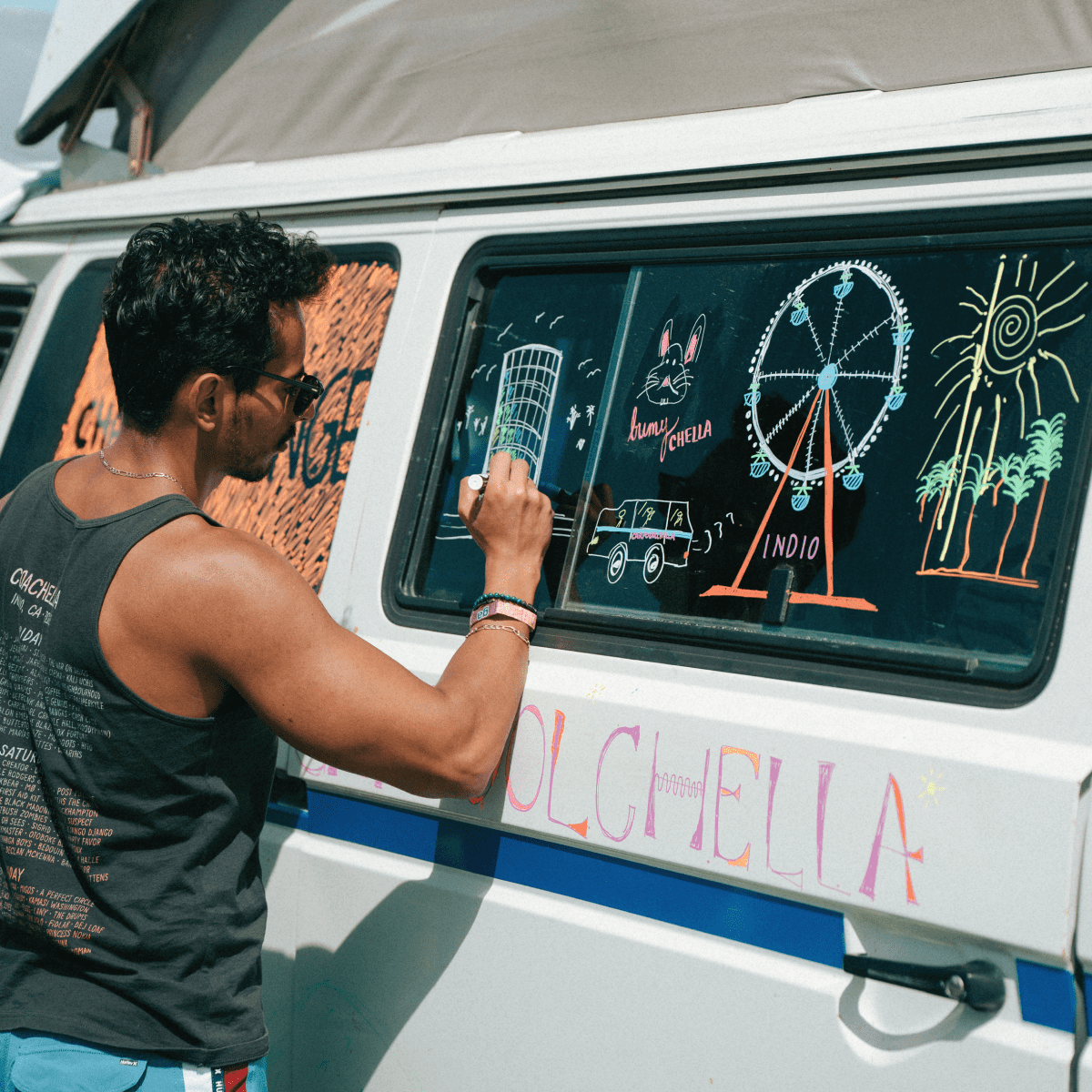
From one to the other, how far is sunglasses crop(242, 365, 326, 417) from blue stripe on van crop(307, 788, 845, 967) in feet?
2.34

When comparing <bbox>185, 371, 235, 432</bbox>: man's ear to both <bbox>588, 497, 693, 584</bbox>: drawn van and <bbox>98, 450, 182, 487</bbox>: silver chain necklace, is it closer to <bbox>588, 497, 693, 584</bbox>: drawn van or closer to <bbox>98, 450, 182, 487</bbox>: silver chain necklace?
<bbox>98, 450, 182, 487</bbox>: silver chain necklace

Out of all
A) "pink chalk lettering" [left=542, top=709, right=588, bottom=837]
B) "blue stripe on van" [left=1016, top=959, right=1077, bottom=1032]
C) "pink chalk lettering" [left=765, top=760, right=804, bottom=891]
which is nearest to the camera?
"blue stripe on van" [left=1016, top=959, right=1077, bottom=1032]

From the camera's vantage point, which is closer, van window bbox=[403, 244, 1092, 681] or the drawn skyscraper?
van window bbox=[403, 244, 1092, 681]

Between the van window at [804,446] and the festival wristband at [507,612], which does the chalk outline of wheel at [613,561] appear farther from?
the festival wristband at [507,612]

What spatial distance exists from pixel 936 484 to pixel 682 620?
43cm

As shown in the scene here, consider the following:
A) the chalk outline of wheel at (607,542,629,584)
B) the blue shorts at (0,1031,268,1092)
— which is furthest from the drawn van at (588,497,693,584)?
the blue shorts at (0,1031,268,1092)

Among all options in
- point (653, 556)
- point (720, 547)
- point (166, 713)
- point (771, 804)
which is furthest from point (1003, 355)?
point (166, 713)

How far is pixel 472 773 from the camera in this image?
1556 mm

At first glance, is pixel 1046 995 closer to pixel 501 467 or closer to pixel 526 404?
pixel 501 467

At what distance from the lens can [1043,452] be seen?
1434 millimetres

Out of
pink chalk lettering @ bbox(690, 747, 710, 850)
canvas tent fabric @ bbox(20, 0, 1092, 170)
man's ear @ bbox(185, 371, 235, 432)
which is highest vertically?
canvas tent fabric @ bbox(20, 0, 1092, 170)

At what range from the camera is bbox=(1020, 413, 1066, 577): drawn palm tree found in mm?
1419

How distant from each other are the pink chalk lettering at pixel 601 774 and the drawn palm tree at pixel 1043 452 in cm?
59

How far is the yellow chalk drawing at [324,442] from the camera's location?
7.06 ft
